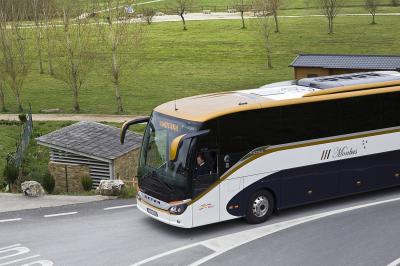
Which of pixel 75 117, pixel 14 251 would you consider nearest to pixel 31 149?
pixel 75 117

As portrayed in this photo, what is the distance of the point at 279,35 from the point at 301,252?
58.7 metres

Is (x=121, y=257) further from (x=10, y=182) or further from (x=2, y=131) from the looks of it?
(x=2, y=131)

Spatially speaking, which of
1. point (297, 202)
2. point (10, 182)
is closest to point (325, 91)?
point (297, 202)

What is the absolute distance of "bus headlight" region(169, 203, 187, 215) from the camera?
14875 mm

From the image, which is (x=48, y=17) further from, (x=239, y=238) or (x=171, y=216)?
(x=239, y=238)

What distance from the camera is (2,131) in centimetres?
3494

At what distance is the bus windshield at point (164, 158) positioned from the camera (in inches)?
581

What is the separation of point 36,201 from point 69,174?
6426mm

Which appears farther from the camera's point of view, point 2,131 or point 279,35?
point 279,35

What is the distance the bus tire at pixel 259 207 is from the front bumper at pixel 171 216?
1.68 metres

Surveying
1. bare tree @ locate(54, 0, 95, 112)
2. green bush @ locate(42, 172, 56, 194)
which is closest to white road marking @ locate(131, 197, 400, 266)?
green bush @ locate(42, 172, 56, 194)

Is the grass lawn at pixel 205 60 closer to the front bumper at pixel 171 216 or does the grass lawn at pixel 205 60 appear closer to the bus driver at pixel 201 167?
the front bumper at pixel 171 216

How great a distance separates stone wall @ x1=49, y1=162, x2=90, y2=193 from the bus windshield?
9.06 m

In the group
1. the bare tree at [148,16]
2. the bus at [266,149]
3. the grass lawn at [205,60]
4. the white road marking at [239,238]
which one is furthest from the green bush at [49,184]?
the bare tree at [148,16]
